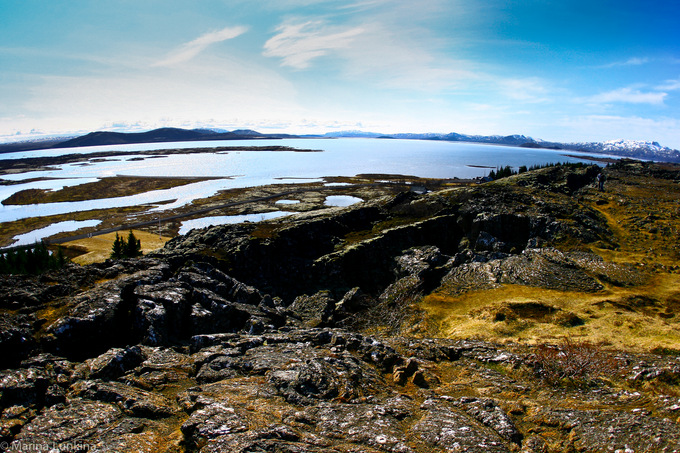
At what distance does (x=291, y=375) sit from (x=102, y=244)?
107338 mm

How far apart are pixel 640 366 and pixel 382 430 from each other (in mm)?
19661

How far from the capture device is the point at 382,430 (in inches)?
617

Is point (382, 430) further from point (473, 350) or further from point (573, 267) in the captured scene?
point (573, 267)

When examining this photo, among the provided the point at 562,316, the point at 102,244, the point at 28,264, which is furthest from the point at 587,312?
the point at 102,244

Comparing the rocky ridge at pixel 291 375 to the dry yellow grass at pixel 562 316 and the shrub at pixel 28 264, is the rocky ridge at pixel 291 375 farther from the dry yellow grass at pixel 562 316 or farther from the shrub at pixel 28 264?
the shrub at pixel 28 264

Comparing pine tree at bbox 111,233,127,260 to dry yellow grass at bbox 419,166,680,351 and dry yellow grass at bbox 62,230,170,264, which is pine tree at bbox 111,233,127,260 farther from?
dry yellow grass at bbox 419,166,680,351

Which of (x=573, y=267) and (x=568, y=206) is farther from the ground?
(x=568, y=206)

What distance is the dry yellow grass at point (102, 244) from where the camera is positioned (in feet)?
283

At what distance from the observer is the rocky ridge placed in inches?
593

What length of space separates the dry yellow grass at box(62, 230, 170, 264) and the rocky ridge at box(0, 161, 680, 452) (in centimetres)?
5808

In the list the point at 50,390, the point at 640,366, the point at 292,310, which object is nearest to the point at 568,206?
the point at 640,366

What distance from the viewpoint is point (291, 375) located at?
2062 cm

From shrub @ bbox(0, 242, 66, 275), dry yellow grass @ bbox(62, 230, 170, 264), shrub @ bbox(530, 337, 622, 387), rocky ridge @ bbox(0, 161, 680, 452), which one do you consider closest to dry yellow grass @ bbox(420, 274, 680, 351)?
rocky ridge @ bbox(0, 161, 680, 452)

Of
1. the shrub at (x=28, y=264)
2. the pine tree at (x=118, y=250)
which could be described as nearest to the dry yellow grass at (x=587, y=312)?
the pine tree at (x=118, y=250)
